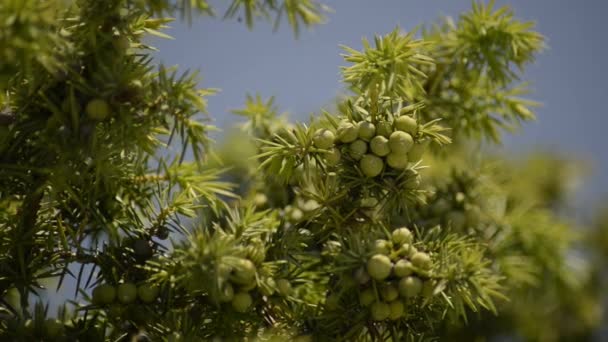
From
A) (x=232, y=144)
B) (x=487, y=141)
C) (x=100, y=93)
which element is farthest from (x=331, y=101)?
(x=100, y=93)

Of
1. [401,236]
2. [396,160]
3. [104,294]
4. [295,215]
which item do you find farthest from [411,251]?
[104,294]

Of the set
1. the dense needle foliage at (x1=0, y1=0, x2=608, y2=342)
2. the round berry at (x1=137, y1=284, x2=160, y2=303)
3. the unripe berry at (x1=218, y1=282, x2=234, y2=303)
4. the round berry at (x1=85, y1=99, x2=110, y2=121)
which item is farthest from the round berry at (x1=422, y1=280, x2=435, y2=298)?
the round berry at (x1=85, y1=99, x2=110, y2=121)

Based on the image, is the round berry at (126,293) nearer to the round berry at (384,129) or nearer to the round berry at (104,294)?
the round berry at (104,294)

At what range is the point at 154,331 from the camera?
1215 mm

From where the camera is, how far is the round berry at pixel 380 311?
1.19m

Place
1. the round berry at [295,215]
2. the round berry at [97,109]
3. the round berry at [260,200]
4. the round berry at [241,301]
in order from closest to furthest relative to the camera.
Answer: the round berry at [97,109], the round berry at [241,301], the round berry at [295,215], the round berry at [260,200]

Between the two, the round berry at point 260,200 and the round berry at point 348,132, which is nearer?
the round berry at point 348,132

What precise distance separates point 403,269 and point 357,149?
208mm

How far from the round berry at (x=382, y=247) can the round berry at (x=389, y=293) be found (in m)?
0.06

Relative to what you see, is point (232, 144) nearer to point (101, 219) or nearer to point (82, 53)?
point (101, 219)

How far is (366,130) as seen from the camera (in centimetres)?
125

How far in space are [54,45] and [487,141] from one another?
41.3 inches

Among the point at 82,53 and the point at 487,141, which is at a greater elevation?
the point at 82,53

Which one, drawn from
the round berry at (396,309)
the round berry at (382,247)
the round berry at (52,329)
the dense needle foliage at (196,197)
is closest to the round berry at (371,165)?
the dense needle foliage at (196,197)
